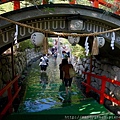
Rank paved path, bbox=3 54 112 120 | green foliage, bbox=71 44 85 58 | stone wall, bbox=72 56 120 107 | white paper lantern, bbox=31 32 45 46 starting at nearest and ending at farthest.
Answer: white paper lantern, bbox=31 32 45 46
paved path, bbox=3 54 112 120
stone wall, bbox=72 56 120 107
green foliage, bbox=71 44 85 58

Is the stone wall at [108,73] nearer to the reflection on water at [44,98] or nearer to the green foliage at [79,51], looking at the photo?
the green foliage at [79,51]

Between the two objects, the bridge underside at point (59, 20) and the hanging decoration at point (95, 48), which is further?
the bridge underside at point (59, 20)

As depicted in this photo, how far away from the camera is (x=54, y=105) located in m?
7.86

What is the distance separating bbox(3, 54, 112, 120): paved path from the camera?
6.35 m

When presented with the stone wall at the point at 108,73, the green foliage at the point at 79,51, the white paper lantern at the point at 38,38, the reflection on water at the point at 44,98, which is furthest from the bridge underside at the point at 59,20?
the green foliage at the point at 79,51

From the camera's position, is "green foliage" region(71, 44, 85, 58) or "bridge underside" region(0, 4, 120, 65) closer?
"bridge underside" region(0, 4, 120, 65)

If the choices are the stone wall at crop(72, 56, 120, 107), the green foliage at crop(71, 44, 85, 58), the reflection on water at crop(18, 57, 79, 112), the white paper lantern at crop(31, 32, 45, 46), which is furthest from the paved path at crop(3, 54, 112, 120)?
the green foliage at crop(71, 44, 85, 58)

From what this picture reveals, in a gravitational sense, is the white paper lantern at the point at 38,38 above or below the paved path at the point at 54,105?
above

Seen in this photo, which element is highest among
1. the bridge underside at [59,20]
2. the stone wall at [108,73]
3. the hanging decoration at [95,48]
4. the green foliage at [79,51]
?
the bridge underside at [59,20]

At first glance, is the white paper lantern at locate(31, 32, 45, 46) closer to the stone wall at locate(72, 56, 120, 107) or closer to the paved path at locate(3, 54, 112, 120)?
the paved path at locate(3, 54, 112, 120)

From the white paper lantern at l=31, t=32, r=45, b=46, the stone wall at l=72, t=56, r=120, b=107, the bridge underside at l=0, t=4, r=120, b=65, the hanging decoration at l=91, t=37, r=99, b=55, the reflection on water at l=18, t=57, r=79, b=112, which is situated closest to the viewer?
the white paper lantern at l=31, t=32, r=45, b=46

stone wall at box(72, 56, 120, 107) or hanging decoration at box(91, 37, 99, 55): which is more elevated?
hanging decoration at box(91, 37, 99, 55)

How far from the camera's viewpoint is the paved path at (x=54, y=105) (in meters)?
6.35

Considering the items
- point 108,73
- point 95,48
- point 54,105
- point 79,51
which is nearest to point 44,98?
point 54,105
